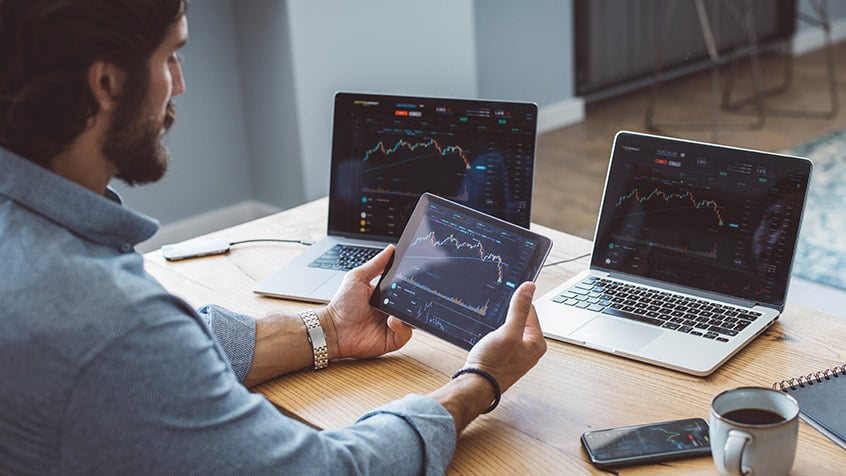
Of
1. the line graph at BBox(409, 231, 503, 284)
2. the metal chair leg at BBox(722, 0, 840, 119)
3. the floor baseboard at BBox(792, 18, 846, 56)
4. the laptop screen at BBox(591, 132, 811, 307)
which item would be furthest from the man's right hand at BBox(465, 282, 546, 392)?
the floor baseboard at BBox(792, 18, 846, 56)

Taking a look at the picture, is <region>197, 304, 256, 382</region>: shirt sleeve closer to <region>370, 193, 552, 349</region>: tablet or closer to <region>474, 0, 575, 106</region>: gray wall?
<region>370, 193, 552, 349</region>: tablet

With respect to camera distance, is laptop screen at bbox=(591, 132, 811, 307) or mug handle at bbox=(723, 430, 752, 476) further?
laptop screen at bbox=(591, 132, 811, 307)

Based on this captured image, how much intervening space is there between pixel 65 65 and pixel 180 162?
2630mm

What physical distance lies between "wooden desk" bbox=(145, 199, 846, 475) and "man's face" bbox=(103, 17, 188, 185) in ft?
1.30

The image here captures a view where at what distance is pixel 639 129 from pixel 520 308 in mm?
3594

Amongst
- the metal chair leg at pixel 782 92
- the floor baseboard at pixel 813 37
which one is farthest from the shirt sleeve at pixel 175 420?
the floor baseboard at pixel 813 37

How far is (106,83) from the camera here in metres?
1.01

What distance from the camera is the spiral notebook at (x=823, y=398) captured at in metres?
1.16

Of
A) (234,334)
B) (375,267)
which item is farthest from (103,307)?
(375,267)

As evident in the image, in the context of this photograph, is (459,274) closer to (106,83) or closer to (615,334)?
(615,334)

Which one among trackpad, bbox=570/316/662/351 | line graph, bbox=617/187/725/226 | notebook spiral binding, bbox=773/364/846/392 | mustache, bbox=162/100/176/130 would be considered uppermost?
mustache, bbox=162/100/176/130

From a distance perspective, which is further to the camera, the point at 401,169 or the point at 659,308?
the point at 401,169

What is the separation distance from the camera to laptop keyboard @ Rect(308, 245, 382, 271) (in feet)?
5.68

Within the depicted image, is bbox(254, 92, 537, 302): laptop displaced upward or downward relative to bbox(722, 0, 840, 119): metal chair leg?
upward
